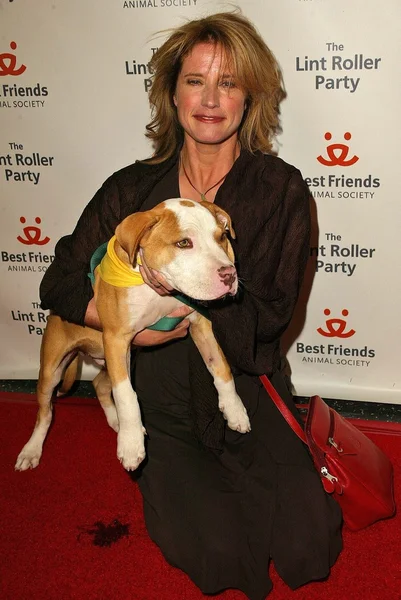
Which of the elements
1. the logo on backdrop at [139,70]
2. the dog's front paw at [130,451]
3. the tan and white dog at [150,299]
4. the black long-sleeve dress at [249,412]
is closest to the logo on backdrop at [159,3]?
the logo on backdrop at [139,70]

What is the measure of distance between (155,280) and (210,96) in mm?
933

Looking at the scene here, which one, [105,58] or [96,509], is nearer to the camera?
[96,509]

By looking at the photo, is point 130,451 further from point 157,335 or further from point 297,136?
point 297,136

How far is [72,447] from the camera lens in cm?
339

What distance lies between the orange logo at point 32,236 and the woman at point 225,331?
3.39 feet

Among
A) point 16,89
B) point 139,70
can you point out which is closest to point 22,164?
point 16,89

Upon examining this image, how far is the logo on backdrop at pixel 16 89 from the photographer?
3.48 metres

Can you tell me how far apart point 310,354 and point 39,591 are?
211 cm

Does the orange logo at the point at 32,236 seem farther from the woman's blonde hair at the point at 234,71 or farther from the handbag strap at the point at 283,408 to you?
the handbag strap at the point at 283,408

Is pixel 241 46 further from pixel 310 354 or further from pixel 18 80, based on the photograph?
pixel 310 354

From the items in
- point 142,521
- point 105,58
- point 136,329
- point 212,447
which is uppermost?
point 105,58

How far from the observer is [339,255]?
3.52 meters

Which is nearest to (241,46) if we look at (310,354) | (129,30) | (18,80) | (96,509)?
(129,30)

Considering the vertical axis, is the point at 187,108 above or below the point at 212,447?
above
